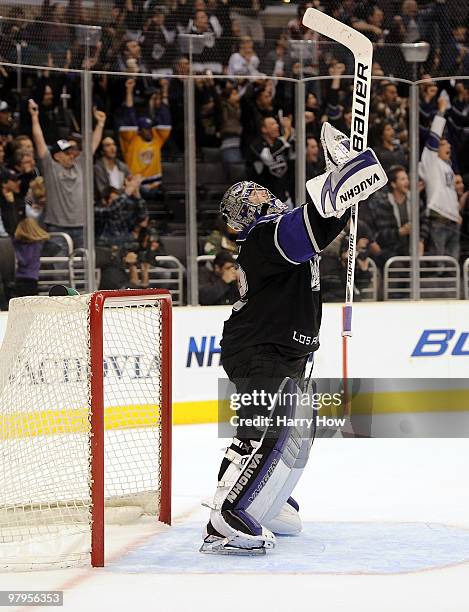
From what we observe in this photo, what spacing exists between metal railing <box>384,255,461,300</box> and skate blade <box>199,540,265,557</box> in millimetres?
3985

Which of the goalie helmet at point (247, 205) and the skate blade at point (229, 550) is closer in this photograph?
the skate blade at point (229, 550)

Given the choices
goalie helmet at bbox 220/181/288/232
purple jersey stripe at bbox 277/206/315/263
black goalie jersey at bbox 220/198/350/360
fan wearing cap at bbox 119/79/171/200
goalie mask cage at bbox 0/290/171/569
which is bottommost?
goalie mask cage at bbox 0/290/171/569

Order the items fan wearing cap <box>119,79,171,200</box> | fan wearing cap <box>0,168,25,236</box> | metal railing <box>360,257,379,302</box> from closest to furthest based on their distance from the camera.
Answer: fan wearing cap <box>0,168,25,236</box> < metal railing <box>360,257,379,302</box> < fan wearing cap <box>119,79,171,200</box>

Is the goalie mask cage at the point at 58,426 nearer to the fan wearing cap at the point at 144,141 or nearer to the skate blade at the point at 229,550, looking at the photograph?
the skate blade at the point at 229,550

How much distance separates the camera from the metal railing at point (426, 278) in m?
7.66

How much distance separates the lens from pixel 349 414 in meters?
6.77

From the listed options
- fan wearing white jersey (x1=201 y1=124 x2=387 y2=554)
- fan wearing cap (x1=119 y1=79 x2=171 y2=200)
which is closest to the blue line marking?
fan wearing white jersey (x1=201 y1=124 x2=387 y2=554)

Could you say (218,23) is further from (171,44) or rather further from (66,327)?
(66,327)

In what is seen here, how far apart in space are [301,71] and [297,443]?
4.16 meters

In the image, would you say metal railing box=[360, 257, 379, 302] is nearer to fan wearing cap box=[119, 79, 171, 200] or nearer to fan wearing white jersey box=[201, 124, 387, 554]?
fan wearing cap box=[119, 79, 171, 200]

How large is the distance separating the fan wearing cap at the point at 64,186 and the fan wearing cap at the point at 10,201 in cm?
16

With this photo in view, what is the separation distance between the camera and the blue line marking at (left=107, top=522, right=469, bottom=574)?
11.8 ft

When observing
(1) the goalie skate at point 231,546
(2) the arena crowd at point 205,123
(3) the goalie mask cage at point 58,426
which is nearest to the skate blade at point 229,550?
(1) the goalie skate at point 231,546

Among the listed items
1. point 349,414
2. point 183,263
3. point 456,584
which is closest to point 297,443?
point 456,584
